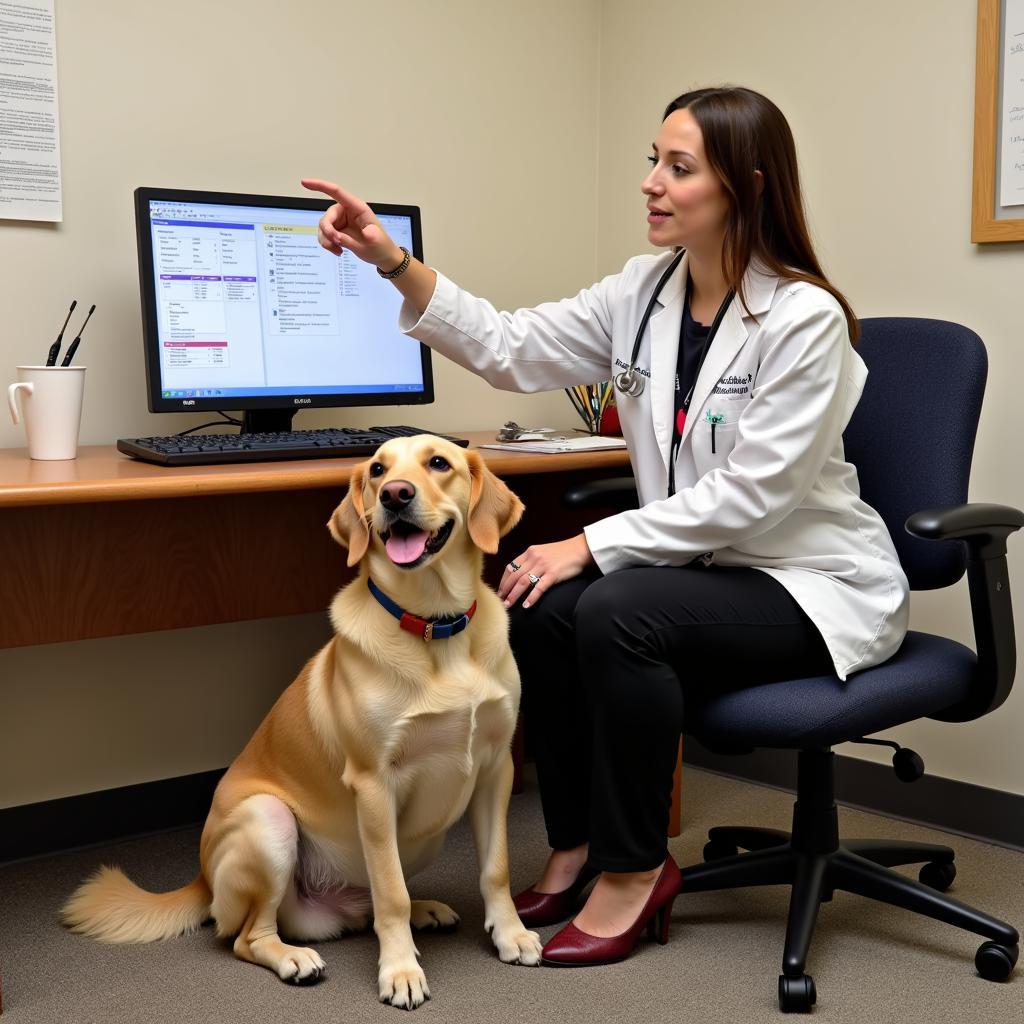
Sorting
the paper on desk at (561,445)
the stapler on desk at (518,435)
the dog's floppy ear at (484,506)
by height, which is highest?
the stapler on desk at (518,435)

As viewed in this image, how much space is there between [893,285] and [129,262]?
153cm

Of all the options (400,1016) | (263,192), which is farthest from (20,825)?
(263,192)

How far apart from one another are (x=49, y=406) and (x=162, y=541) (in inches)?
11.4

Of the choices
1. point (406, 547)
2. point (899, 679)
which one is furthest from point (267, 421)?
point (899, 679)

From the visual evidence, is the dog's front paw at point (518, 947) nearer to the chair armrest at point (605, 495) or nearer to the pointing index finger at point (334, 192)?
the chair armrest at point (605, 495)

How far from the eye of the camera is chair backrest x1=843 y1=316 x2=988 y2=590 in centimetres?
188

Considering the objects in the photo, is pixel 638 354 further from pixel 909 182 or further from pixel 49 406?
pixel 49 406

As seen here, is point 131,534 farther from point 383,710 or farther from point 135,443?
point 383,710

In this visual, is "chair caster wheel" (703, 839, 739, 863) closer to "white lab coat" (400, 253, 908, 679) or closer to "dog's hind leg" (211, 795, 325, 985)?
"white lab coat" (400, 253, 908, 679)

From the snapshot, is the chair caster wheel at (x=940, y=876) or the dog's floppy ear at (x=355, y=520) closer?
the dog's floppy ear at (x=355, y=520)

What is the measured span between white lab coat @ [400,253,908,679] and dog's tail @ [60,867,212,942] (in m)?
0.86

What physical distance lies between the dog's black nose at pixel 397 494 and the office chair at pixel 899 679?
49 cm

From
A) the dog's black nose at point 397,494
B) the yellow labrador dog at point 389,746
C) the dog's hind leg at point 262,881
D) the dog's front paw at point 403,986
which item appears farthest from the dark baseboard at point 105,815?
the dog's black nose at point 397,494

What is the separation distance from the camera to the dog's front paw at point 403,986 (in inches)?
66.8
